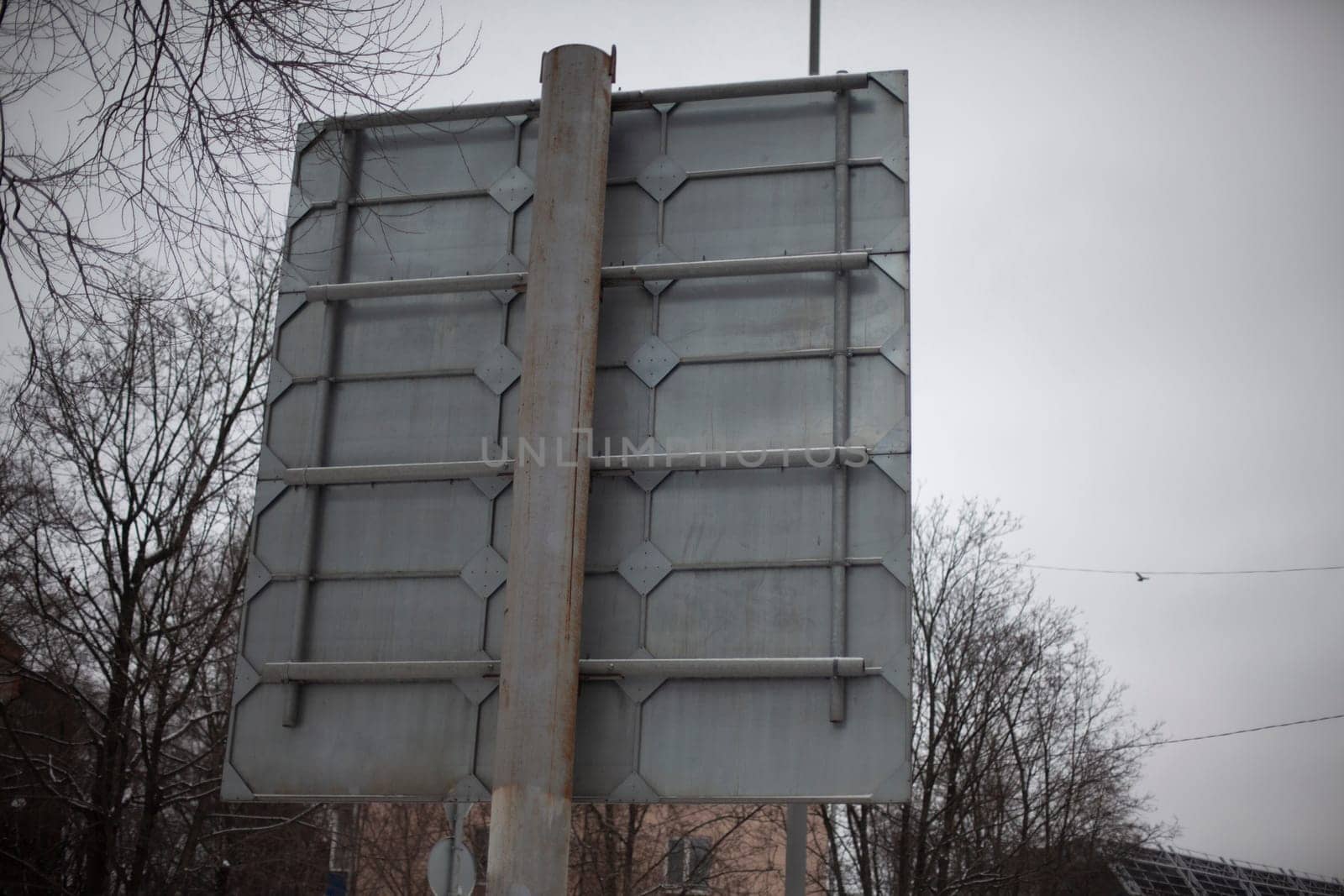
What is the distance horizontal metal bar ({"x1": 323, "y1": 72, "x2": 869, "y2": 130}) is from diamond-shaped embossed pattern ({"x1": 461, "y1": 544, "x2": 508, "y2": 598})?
8.21 ft

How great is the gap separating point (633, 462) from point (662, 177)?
64.8 inches

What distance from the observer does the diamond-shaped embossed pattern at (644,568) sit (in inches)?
263

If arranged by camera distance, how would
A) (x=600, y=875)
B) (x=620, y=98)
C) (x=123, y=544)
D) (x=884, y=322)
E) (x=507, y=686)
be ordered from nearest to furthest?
(x=507, y=686) → (x=884, y=322) → (x=620, y=98) → (x=123, y=544) → (x=600, y=875)

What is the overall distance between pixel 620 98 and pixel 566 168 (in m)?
0.65

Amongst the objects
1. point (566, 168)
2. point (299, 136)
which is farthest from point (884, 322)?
point (299, 136)

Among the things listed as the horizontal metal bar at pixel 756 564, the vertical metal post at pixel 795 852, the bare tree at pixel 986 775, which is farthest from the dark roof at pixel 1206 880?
the horizontal metal bar at pixel 756 564

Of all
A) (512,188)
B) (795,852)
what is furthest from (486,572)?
(795,852)

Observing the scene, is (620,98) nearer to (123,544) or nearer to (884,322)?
(884,322)

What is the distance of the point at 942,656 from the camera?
2869cm

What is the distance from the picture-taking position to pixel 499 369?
7.28 metres

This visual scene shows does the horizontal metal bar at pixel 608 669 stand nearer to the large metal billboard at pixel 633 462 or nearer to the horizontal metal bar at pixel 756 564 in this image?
the large metal billboard at pixel 633 462

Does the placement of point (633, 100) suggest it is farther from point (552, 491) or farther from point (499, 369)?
point (552, 491)

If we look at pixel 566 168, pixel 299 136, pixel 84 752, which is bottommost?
pixel 84 752

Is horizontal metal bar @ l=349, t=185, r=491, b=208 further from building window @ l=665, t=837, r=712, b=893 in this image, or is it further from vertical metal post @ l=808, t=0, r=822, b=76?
building window @ l=665, t=837, r=712, b=893
